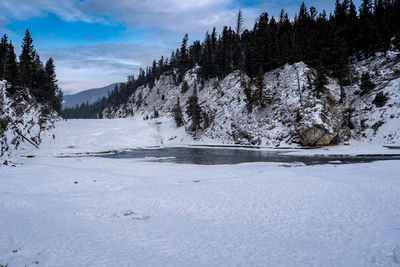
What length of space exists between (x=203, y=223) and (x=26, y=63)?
6167 cm

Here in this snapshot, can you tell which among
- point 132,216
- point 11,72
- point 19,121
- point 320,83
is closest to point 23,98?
point 11,72

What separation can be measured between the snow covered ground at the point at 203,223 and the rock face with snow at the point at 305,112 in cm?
2760

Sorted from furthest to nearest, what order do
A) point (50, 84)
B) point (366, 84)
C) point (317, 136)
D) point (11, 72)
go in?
point (50, 84)
point (11, 72)
point (366, 84)
point (317, 136)

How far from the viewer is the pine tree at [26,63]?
4803 centimetres

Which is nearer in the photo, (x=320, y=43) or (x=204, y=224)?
(x=204, y=224)

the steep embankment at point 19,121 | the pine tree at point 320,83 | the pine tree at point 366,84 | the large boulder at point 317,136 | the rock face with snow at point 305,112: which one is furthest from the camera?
the pine tree at point 366,84

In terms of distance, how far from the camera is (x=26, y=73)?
48.5 meters

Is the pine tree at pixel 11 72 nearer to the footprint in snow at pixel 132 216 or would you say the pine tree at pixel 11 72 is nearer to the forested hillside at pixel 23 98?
the forested hillside at pixel 23 98

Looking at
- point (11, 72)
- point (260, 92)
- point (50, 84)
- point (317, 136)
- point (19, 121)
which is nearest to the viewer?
point (19, 121)

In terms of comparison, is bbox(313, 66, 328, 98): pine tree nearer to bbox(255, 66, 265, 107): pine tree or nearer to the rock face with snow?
the rock face with snow

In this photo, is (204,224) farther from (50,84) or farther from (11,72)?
(50,84)

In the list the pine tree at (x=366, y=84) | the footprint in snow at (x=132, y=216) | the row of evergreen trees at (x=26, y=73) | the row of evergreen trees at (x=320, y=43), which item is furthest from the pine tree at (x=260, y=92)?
the row of evergreen trees at (x=26, y=73)

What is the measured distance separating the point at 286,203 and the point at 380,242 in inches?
126

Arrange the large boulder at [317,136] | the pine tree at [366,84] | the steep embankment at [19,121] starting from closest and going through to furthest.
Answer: the steep embankment at [19,121] < the large boulder at [317,136] < the pine tree at [366,84]
